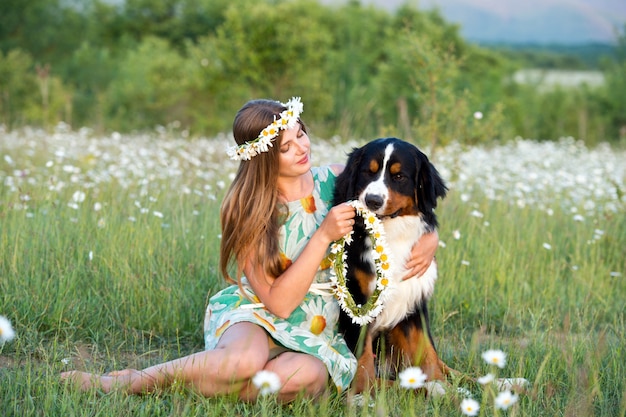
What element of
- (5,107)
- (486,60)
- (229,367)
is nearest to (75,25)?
(5,107)

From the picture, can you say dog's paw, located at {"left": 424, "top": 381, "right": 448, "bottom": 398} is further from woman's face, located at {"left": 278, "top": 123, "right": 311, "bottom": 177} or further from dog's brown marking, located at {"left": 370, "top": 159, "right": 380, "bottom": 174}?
woman's face, located at {"left": 278, "top": 123, "right": 311, "bottom": 177}

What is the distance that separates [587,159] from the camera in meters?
9.27

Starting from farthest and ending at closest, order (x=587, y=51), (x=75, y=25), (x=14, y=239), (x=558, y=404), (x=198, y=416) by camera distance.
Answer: (x=587, y=51), (x=75, y=25), (x=14, y=239), (x=558, y=404), (x=198, y=416)

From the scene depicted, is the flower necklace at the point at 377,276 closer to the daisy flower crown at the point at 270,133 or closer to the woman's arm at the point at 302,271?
the woman's arm at the point at 302,271

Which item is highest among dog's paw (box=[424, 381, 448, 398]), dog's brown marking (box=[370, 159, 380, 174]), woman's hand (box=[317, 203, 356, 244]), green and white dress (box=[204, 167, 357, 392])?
dog's brown marking (box=[370, 159, 380, 174])

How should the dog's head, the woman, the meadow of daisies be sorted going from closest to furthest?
the meadow of daisies, the woman, the dog's head

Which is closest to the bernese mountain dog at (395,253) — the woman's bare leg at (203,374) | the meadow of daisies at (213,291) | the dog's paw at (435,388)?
the dog's paw at (435,388)

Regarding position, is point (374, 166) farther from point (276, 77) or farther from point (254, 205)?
point (276, 77)

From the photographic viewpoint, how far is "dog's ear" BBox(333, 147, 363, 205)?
10.4 feet

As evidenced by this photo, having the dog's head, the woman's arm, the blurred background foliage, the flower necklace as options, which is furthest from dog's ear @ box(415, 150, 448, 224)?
the blurred background foliage

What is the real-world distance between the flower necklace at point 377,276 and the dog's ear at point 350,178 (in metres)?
0.15

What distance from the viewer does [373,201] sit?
9.68 ft

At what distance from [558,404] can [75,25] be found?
96.8 feet

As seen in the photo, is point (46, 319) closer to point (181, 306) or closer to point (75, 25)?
point (181, 306)
